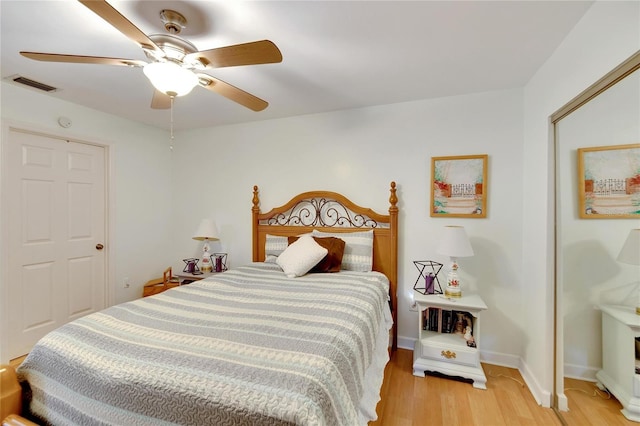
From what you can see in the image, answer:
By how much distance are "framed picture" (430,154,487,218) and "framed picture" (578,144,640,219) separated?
0.92 meters

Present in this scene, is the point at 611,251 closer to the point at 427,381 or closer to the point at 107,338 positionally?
the point at 427,381

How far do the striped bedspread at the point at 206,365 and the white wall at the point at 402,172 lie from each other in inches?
54.0

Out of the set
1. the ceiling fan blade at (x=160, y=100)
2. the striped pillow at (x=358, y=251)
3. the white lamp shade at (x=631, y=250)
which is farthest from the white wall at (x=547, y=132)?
the ceiling fan blade at (x=160, y=100)

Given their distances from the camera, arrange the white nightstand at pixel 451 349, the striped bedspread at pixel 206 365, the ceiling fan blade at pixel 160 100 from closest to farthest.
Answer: the striped bedspread at pixel 206 365
the ceiling fan blade at pixel 160 100
the white nightstand at pixel 451 349

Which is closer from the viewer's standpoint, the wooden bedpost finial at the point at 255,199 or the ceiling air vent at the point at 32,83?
the ceiling air vent at the point at 32,83

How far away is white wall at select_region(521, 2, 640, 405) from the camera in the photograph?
130 cm

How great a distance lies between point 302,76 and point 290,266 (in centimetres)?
163

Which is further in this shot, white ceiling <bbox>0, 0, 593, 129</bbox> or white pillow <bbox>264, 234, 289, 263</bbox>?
white pillow <bbox>264, 234, 289, 263</bbox>

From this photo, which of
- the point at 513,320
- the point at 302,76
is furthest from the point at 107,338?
the point at 513,320

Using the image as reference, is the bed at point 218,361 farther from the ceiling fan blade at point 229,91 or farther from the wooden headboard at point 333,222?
the ceiling fan blade at point 229,91

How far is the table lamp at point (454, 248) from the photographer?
90.5 inches

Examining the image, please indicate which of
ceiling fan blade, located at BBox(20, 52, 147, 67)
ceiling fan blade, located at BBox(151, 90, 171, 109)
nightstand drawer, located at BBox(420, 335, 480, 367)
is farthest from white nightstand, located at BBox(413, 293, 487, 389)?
ceiling fan blade, located at BBox(20, 52, 147, 67)

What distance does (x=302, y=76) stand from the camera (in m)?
2.28

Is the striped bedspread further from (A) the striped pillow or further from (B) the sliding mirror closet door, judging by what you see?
(B) the sliding mirror closet door
